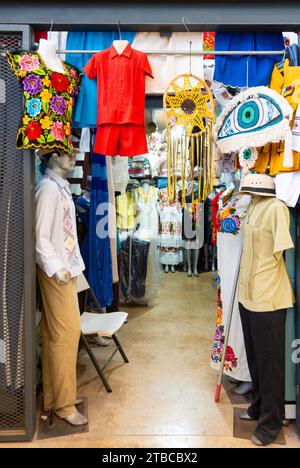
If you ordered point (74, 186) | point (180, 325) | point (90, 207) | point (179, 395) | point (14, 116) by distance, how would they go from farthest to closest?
1. point (180, 325)
2. point (74, 186)
3. point (90, 207)
4. point (179, 395)
5. point (14, 116)

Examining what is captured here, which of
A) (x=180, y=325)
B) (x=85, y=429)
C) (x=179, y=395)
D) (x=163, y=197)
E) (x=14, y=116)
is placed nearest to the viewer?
(x=14, y=116)

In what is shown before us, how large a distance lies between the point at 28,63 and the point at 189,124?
3.33 ft

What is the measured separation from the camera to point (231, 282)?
124 inches

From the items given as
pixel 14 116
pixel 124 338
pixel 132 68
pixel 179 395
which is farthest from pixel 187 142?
pixel 124 338

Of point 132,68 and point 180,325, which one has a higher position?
point 132,68

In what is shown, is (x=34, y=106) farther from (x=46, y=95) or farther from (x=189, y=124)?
(x=189, y=124)

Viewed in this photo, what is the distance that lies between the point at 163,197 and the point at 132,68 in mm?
4791

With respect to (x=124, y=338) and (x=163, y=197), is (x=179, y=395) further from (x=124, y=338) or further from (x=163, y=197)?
(x=163, y=197)

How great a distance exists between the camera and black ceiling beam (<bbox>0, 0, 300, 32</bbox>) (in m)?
2.46

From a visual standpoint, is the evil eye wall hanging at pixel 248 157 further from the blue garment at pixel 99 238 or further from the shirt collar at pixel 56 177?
the blue garment at pixel 99 238

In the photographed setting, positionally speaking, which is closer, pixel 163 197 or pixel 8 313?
pixel 8 313

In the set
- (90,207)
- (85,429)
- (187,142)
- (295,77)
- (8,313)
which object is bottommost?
(85,429)

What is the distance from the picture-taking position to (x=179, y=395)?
123 inches

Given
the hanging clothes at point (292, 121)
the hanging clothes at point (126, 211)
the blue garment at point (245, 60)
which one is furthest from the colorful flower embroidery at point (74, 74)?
the hanging clothes at point (126, 211)
